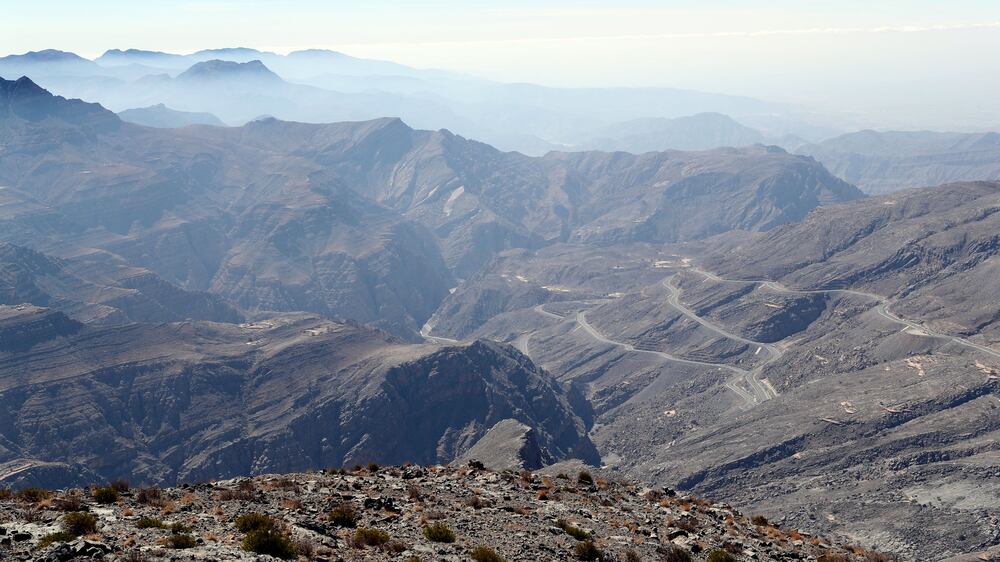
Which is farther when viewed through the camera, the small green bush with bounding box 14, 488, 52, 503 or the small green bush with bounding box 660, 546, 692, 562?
the small green bush with bounding box 14, 488, 52, 503

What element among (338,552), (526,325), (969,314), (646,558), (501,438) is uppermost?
(338,552)

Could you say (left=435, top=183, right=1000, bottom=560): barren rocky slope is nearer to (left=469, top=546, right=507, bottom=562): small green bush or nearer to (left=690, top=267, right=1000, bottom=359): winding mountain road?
(left=690, top=267, right=1000, bottom=359): winding mountain road

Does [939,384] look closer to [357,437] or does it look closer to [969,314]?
[969,314]

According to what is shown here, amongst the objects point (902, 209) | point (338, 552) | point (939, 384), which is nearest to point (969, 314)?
point (939, 384)

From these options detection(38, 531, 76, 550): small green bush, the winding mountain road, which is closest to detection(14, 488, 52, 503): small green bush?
detection(38, 531, 76, 550): small green bush

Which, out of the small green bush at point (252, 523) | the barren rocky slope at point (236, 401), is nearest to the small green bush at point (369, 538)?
the small green bush at point (252, 523)
